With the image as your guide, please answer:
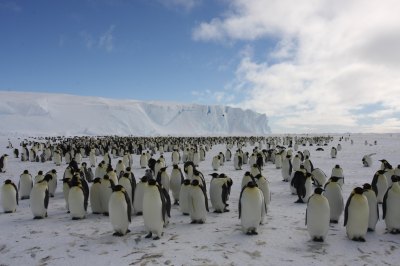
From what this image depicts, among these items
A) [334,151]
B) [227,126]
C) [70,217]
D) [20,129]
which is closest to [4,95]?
[20,129]

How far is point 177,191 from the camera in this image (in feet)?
29.7

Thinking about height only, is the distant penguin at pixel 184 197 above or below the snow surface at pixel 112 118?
below

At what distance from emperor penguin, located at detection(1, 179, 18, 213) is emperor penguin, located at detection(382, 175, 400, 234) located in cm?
789

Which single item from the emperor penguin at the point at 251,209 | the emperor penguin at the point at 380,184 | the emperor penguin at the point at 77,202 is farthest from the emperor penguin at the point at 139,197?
the emperor penguin at the point at 380,184

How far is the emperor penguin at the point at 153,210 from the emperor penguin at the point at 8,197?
3.93m

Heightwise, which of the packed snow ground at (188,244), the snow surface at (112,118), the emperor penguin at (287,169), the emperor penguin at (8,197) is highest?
the snow surface at (112,118)

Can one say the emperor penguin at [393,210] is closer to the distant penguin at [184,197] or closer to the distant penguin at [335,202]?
the distant penguin at [335,202]

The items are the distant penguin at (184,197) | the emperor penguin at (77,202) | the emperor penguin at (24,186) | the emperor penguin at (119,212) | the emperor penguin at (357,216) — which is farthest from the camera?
the emperor penguin at (24,186)

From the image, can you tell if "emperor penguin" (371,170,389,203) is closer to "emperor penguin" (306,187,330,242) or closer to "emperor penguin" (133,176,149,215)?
"emperor penguin" (306,187,330,242)

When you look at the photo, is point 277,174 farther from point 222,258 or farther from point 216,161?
point 222,258

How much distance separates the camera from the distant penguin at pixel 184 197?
7634mm

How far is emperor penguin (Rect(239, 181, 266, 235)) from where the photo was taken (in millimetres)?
6293

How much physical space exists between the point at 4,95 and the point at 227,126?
2479 inches

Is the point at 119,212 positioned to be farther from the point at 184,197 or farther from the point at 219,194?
the point at 219,194
